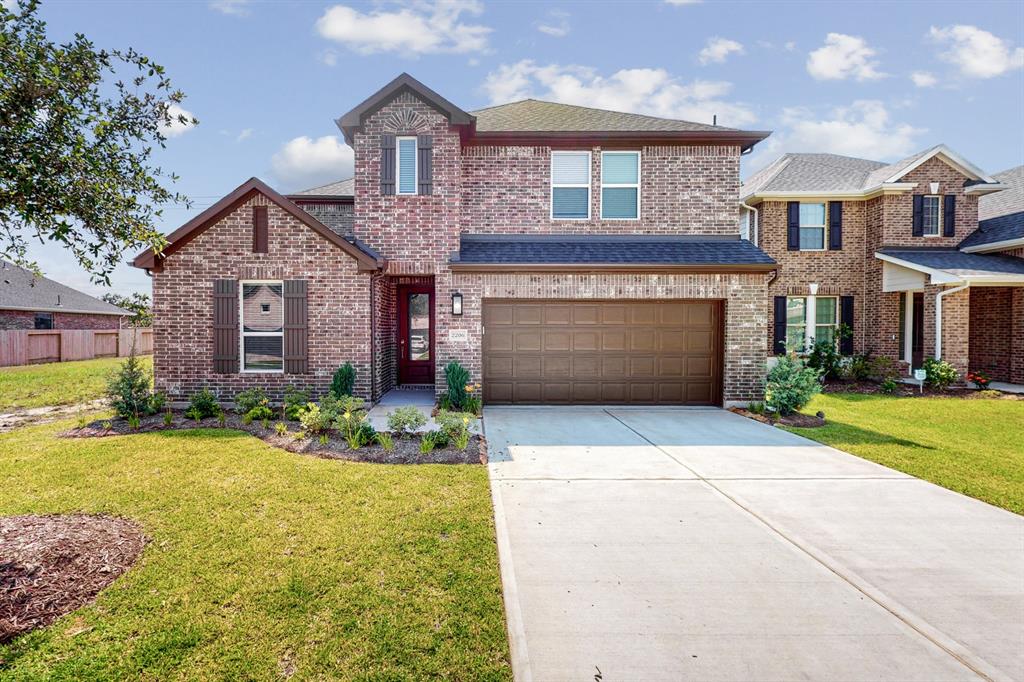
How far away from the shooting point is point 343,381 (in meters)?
9.12

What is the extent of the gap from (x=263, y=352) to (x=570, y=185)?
7.54m

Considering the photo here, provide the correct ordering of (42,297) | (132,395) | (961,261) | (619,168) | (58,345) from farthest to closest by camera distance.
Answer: (42,297), (58,345), (961,261), (619,168), (132,395)

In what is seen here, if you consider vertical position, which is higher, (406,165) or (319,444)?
(406,165)

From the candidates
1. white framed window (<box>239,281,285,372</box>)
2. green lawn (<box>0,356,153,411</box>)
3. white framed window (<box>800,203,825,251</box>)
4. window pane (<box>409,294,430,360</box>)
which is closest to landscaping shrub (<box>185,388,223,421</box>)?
white framed window (<box>239,281,285,372</box>)

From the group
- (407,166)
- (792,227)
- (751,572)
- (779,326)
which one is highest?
(407,166)

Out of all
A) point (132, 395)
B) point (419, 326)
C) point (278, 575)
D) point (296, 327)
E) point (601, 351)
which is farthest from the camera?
point (419, 326)

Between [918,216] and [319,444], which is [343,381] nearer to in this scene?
[319,444]

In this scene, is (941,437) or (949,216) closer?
(941,437)

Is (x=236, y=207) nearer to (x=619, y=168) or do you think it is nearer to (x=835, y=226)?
(x=619, y=168)

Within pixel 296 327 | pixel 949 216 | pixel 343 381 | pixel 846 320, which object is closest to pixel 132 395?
pixel 296 327

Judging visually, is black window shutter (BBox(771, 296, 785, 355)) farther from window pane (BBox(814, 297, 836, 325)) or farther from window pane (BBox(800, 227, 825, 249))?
window pane (BBox(800, 227, 825, 249))

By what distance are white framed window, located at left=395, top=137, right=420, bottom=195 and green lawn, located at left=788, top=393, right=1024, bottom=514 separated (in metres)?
8.87

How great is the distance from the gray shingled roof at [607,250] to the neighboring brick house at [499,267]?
0.17 ft

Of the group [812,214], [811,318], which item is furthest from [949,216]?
[811,318]
